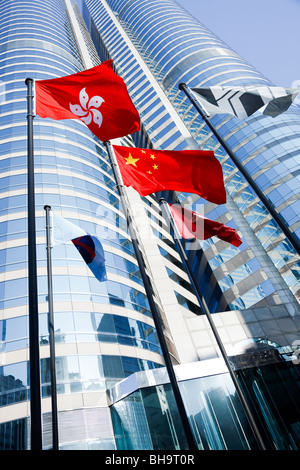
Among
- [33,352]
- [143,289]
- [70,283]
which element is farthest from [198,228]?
[143,289]

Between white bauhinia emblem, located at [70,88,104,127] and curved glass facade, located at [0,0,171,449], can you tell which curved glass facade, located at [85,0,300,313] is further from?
white bauhinia emblem, located at [70,88,104,127]

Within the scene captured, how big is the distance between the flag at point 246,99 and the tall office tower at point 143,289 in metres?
14.3

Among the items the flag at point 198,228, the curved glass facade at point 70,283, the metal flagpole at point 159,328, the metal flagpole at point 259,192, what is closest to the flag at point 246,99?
the metal flagpole at point 259,192

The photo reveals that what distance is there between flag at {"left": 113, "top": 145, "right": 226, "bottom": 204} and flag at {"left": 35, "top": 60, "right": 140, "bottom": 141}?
0.79m

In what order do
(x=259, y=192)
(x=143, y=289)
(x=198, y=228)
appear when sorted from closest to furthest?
(x=259, y=192)
(x=198, y=228)
(x=143, y=289)

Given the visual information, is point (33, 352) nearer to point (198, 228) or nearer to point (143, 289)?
point (198, 228)

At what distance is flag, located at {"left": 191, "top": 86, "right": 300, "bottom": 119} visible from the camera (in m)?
11.1

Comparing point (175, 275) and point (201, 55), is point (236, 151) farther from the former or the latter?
point (201, 55)

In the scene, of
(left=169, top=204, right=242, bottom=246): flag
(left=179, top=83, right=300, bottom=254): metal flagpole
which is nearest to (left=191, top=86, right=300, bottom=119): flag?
(left=179, top=83, right=300, bottom=254): metal flagpole

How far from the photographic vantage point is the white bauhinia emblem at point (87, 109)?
10.6m

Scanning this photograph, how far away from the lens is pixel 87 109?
1065 cm

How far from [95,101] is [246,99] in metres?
5.42

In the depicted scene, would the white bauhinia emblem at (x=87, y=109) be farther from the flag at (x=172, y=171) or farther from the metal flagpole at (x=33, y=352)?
the metal flagpole at (x=33, y=352)
